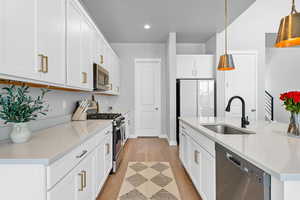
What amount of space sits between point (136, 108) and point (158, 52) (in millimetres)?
1870

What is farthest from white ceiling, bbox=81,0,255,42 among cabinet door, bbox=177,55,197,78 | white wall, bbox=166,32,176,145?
cabinet door, bbox=177,55,197,78

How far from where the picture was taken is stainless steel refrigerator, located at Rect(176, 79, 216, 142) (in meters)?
4.50

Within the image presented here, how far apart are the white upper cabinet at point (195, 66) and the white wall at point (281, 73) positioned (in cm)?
373

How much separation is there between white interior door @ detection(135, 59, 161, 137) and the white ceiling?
945mm

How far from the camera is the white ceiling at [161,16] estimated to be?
3191 mm

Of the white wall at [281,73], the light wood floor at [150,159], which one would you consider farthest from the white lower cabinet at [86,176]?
the white wall at [281,73]

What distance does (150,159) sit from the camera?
3.51 m

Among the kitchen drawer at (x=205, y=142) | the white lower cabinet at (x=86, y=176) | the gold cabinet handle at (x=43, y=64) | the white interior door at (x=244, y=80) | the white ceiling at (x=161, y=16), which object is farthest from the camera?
the white interior door at (x=244, y=80)

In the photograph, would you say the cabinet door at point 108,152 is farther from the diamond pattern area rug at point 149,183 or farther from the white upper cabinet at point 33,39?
the white upper cabinet at point 33,39

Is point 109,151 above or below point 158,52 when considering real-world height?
below

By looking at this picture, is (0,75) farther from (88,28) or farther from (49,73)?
(88,28)

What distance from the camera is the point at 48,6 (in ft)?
5.01

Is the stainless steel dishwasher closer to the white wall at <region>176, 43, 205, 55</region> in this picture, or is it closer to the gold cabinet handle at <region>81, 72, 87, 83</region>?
the gold cabinet handle at <region>81, 72, 87, 83</region>

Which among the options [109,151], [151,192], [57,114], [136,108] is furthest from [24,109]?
[136,108]
